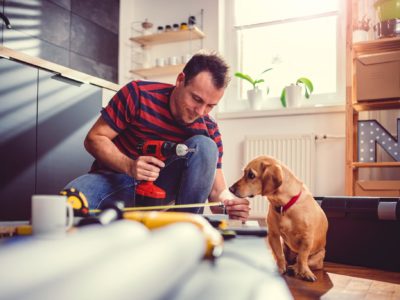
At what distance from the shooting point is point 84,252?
50 cm

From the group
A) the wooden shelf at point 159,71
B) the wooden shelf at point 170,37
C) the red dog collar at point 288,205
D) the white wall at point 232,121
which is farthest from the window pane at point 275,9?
the red dog collar at point 288,205

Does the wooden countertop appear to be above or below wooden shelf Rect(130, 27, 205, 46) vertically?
below

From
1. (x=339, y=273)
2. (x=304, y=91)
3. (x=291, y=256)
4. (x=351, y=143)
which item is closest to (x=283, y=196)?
(x=291, y=256)

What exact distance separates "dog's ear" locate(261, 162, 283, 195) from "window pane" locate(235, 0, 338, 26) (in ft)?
7.51

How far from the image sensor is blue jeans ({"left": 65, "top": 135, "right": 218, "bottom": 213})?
1.56 meters

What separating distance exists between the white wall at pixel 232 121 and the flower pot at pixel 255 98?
107 mm

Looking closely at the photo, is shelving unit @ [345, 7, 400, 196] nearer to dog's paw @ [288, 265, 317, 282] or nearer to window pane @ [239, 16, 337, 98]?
window pane @ [239, 16, 337, 98]

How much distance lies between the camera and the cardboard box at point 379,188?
2336 mm

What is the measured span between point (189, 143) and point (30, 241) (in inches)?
39.4

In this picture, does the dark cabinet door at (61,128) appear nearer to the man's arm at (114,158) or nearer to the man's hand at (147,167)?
the man's arm at (114,158)

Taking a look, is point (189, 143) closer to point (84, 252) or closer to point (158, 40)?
point (84, 252)

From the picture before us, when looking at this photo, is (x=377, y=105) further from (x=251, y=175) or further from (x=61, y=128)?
(x=61, y=128)

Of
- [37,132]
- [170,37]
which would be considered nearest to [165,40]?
[170,37]

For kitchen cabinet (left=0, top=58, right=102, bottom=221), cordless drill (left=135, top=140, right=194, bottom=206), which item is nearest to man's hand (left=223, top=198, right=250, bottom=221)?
cordless drill (left=135, top=140, right=194, bottom=206)
